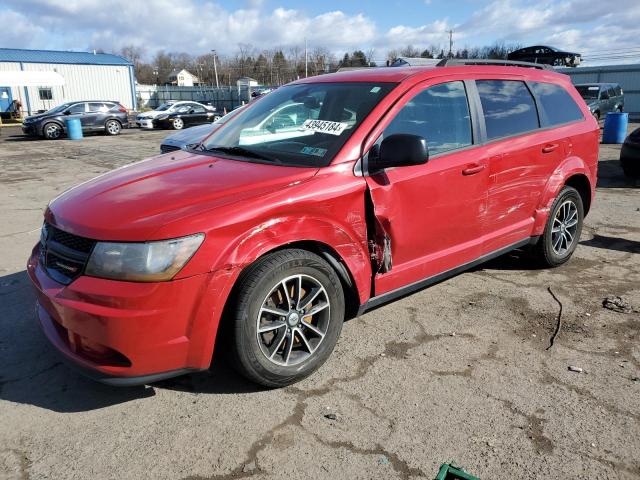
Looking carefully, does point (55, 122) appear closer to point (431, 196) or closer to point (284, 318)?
point (431, 196)

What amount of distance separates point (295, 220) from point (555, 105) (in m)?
3.11

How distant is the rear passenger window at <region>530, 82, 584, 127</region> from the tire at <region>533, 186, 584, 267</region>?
0.65 m

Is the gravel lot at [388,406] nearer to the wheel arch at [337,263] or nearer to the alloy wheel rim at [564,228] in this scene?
the wheel arch at [337,263]

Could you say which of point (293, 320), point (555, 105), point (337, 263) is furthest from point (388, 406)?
point (555, 105)

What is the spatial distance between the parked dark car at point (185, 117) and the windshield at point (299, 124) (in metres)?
23.3

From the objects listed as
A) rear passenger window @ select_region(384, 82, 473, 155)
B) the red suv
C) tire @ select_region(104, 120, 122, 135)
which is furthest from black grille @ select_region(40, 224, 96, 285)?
tire @ select_region(104, 120, 122, 135)

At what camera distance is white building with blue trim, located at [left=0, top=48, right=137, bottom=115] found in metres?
37.2

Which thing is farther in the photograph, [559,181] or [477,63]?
[559,181]

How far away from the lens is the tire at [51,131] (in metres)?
21.6

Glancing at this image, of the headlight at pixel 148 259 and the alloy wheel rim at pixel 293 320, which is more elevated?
the headlight at pixel 148 259

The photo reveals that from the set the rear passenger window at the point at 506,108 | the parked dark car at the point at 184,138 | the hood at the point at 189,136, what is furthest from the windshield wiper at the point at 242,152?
the hood at the point at 189,136

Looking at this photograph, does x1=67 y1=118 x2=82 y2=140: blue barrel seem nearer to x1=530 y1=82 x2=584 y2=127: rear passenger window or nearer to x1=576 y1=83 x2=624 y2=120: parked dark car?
x1=576 y1=83 x2=624 y2=120: parked dark car

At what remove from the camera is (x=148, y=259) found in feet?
7.96

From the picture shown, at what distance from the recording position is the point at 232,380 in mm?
3049
